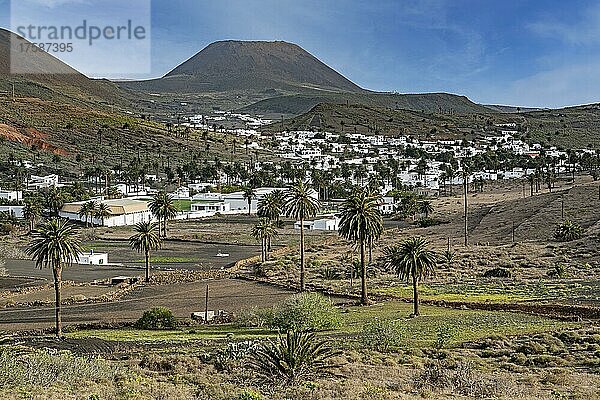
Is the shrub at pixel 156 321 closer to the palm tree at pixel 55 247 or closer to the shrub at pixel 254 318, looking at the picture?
the shrub at pixel 254 318

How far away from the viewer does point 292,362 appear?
2611 cm

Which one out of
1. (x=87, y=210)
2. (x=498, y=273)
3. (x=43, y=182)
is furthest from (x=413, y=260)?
(x=43, y=182)

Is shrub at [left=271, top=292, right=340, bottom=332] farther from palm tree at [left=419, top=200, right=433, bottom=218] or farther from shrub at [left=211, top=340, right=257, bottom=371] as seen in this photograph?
palm tree at [left=419, top=200, right=433, bottom=218]

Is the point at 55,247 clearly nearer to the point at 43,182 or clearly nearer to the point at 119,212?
the point at 119,212

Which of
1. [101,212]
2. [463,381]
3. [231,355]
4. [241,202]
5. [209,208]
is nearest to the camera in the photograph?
[463,381]

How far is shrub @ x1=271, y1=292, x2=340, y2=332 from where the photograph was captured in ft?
133

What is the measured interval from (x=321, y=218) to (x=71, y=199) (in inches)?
1894

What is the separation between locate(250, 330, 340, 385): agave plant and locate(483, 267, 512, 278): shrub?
36981 millimetres

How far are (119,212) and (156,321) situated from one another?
6968 centimetres

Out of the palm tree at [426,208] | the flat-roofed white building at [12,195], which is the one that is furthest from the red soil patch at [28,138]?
the palm tree at [426,208]

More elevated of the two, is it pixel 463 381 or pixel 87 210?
pixel 87 210

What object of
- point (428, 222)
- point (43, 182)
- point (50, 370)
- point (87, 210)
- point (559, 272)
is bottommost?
point (50, 370)

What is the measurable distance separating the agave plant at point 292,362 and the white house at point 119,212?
86.9m

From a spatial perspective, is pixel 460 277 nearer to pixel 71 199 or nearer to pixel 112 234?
pixel 112 234
